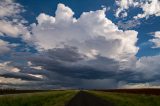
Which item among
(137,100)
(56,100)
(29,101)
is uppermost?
(137,100)

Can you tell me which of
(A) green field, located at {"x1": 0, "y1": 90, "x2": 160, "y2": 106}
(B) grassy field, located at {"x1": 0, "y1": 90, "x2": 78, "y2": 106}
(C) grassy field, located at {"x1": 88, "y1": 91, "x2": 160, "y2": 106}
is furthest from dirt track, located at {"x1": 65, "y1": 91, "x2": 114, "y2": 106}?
(C) grassy field, located at {"x1": 88, "y1": 91, "x2": 160, "y2": 106}

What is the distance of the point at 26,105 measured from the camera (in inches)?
1565

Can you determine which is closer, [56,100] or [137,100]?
[137,100]

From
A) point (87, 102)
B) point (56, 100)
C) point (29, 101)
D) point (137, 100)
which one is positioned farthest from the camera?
point (56, 100)

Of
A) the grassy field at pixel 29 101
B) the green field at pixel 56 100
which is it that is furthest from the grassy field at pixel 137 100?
the grassy field at pixel 29 101

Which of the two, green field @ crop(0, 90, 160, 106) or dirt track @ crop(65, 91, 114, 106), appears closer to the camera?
dirt track @ crop(65, 91, 114, 106)

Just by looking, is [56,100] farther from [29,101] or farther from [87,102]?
[87,102]

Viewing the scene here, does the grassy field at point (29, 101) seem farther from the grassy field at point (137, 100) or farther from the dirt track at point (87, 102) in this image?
the grassy field at point (137, 100)

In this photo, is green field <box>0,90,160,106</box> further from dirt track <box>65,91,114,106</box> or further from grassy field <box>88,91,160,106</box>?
dirt track <box>65,91,114,106</box>

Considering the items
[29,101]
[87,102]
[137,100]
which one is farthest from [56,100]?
[137,100]

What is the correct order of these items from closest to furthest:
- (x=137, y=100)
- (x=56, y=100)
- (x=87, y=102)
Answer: (x=87, y=102), (x=137, y=100), (x=56, y=100)

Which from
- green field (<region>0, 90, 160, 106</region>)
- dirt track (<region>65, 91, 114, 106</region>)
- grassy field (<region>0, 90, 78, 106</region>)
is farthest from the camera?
green field (<region>0, 90, 160, 106</region>)

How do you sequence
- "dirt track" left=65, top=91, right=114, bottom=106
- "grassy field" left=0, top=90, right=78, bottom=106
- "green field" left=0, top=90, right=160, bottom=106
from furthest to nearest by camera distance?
"green field" left=0, top=90, right=160, bottom=106
"grassy field" left=0, top=90, right=78, bottom=106
"dirt track" left=65, top=91, right=114, bottom=106

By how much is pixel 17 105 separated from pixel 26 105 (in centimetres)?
118
